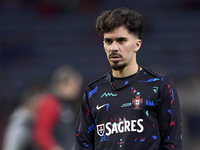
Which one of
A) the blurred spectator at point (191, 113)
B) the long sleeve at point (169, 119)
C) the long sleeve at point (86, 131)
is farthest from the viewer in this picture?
the blurred spectator at point (191, 113)

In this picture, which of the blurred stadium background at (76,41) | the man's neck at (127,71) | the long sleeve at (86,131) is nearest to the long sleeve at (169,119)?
the man's neck at (127,71)

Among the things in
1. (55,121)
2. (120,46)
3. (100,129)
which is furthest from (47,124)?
(120,46)

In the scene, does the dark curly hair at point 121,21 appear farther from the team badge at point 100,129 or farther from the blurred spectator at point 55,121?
the blurred spectator at point 55,121

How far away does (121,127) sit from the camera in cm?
255

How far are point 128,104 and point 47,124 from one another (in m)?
2.16

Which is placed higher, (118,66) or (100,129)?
(118,66)

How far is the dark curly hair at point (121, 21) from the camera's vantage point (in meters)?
2.60

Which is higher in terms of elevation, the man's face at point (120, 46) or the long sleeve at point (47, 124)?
the man's face at point (120, 46)

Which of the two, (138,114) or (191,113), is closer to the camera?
(138,114)

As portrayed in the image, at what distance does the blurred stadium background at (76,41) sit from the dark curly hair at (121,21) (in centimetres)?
619

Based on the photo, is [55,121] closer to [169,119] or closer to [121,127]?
[121,127]

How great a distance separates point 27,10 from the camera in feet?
35.6

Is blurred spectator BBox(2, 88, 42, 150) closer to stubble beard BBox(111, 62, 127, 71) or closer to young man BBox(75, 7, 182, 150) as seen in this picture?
young man BBox(75, 7, 182, 150)

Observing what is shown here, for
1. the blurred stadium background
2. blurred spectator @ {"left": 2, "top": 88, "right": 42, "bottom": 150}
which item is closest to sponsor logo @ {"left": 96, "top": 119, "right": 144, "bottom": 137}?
blurred spectator @ {"left": 2, "top": 88, "right": 42, "bottom": 150}
